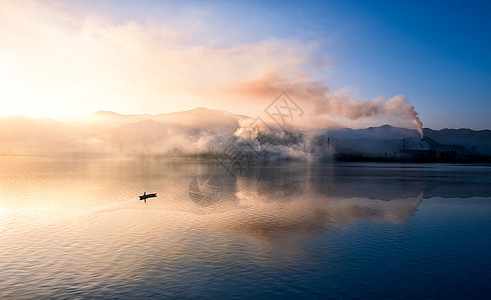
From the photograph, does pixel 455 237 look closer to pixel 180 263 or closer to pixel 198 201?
pixel 180 263

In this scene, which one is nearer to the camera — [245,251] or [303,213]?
[245,251]

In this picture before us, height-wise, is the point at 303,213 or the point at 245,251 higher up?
the point at 245,251

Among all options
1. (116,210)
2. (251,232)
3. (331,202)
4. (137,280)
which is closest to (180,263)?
(137,280)

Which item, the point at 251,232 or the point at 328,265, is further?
the point at 251,232

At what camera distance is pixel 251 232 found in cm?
4459

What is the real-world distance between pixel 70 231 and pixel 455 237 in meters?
54.5

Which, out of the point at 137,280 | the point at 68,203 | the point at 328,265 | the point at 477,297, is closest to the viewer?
the point at 477,297

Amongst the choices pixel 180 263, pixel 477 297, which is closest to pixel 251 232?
pixel 180 263

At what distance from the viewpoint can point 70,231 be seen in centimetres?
4650

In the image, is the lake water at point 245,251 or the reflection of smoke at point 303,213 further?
the reflection of smoke at point 303,213

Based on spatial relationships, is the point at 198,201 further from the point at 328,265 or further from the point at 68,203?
the point at 328,265

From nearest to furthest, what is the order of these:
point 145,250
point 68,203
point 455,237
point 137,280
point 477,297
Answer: point 477,297 → point 137,280 → point 145,250 → point 455,237 → point 68,203

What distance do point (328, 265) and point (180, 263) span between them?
49.4ft

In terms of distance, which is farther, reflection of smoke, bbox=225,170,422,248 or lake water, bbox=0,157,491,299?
reflection of smoke, bbox=225,170,422,248
